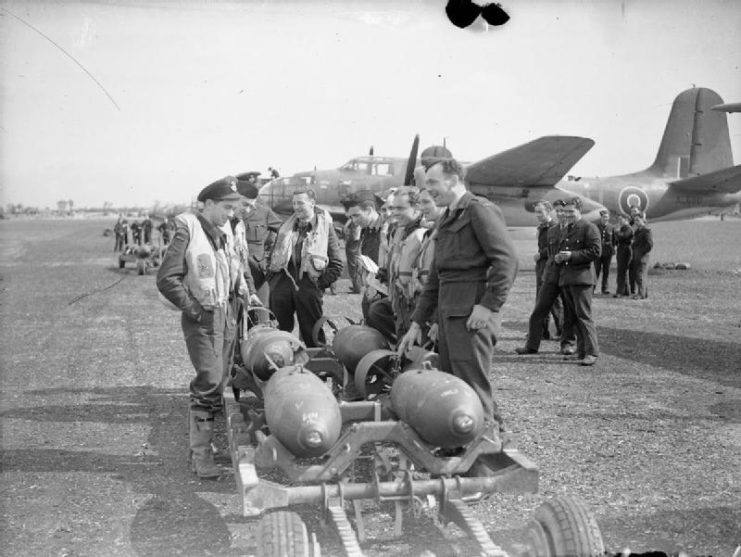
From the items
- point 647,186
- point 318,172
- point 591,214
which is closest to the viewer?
point 591,214

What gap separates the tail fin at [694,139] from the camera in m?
27.4

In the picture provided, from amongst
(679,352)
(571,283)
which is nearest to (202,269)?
(571,283)

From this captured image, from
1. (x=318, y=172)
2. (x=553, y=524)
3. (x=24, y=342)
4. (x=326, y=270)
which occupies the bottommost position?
(x=24, y=342)

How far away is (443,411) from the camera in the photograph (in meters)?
3.65

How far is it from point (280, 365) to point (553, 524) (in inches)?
98.9

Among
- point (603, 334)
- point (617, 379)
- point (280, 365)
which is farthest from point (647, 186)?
point (280, 365)

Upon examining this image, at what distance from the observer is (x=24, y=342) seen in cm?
1029

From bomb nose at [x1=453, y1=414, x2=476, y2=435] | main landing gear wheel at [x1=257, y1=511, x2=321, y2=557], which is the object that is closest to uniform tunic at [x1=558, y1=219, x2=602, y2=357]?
bomb nose at [x1=453, y1=414, x2=476, y2=435]

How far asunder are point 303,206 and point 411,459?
3590 mm

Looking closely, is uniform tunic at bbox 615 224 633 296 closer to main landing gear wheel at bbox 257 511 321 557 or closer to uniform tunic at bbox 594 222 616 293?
uniform tunic at bbox 594 222 616 293

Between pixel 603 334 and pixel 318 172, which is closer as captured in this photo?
pixel 603 334

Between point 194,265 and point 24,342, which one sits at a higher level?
point 194,265

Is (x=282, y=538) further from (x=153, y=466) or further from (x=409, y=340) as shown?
(x=153, y=466)

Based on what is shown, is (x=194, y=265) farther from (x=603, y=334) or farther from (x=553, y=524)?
(x=603, y=334)
